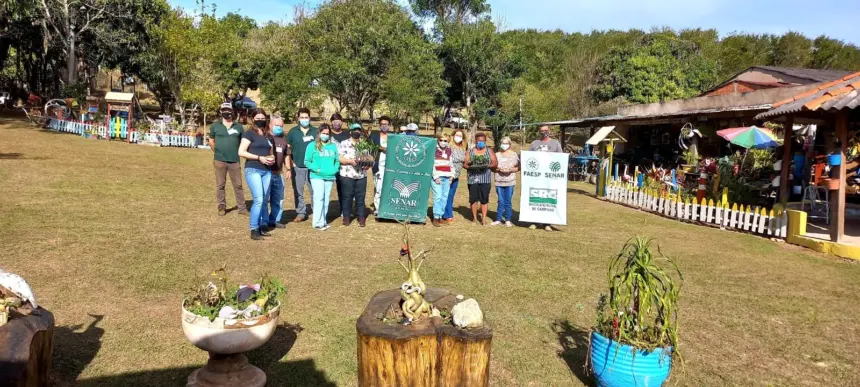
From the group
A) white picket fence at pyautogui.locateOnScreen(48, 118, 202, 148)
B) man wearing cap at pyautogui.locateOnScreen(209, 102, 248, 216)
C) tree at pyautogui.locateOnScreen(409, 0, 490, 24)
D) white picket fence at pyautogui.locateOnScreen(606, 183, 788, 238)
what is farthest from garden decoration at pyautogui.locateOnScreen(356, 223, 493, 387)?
tree at pyautogui.locateOnScreen(409, 0, 490, 24)

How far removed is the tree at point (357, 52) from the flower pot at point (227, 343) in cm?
3143

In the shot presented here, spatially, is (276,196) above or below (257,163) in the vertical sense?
below

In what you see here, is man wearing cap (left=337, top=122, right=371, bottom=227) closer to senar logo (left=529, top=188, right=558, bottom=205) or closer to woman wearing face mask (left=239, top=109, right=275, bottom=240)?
woman wearing face mask (left=239, top=109, right=275, bottom=240)

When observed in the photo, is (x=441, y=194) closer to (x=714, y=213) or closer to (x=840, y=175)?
(x=714, y=213)

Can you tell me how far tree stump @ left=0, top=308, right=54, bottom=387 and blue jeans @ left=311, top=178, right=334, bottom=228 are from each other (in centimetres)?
518

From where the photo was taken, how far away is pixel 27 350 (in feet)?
10.3

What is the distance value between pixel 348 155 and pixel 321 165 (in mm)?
530

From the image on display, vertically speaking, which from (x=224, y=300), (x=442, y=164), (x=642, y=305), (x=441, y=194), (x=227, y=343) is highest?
(x=442, y=164)

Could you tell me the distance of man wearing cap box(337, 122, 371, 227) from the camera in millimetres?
9016

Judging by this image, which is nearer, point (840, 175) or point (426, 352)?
point (426, 352)

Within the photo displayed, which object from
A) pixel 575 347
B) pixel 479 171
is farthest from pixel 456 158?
pixel 575 347

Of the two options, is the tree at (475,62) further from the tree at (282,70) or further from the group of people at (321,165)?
the group of people at (321,165)

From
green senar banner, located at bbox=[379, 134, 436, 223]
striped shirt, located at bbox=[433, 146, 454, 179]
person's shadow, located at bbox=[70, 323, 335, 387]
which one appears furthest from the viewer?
striped shirt, located at bbox=[433, 146, 454, 179]

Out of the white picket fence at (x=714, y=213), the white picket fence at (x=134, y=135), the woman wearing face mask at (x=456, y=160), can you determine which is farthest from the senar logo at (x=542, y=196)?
the white picket fence at (x=134, y=135)
